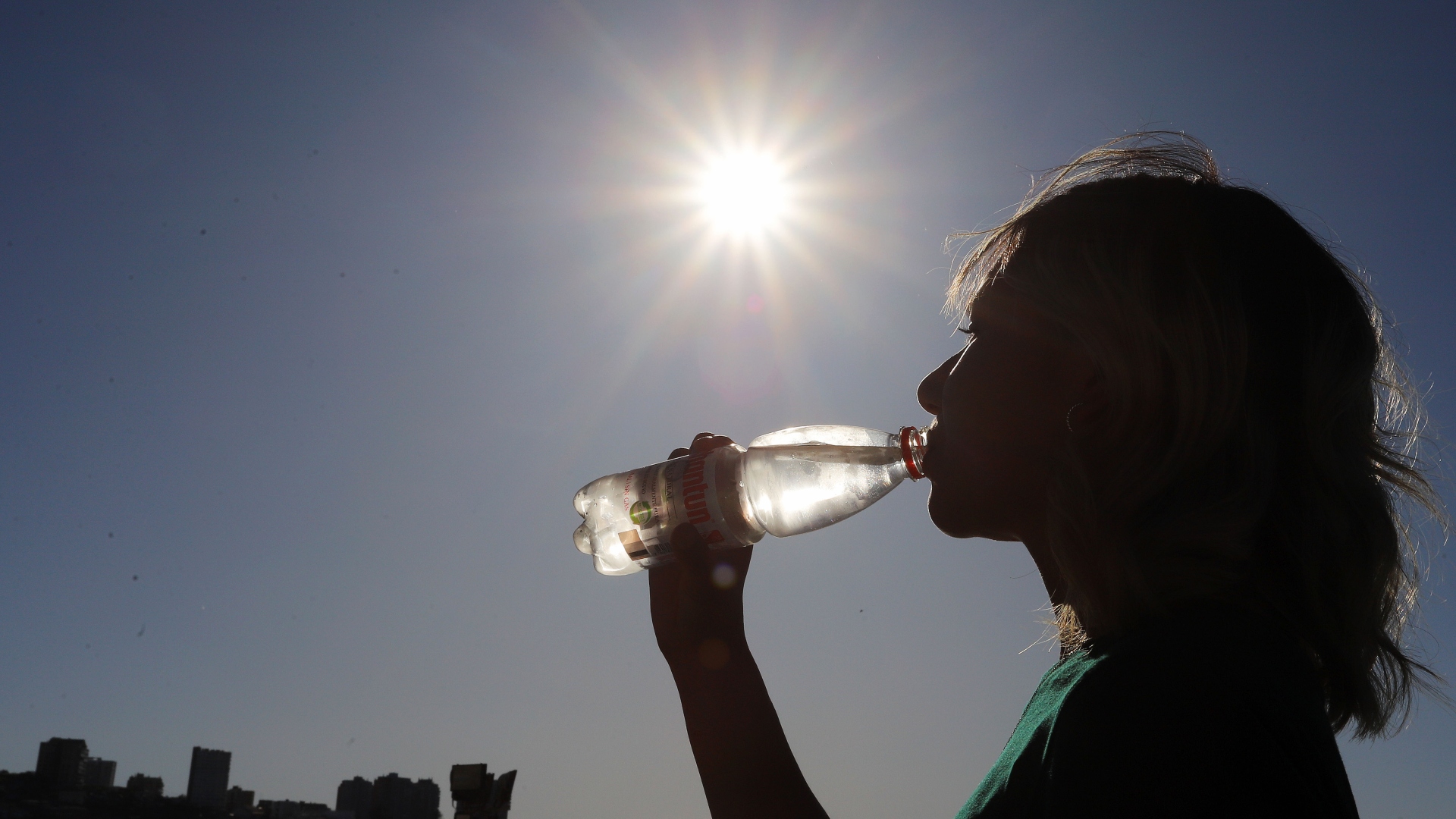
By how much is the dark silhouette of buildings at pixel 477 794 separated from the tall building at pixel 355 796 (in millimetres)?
47022

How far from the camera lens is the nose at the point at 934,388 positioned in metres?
1.86

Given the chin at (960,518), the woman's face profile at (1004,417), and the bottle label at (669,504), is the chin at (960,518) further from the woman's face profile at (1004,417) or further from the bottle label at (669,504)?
the bottle label at (669,504)

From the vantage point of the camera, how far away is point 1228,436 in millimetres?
1374

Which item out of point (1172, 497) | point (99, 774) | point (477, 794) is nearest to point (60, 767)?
point (99, 774)

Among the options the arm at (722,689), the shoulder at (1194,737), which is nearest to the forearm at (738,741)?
the arm at (722,689)

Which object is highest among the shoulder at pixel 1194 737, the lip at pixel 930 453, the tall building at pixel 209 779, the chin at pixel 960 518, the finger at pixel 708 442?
the tall building at pixel 209 779

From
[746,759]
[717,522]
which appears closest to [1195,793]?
[746,759]

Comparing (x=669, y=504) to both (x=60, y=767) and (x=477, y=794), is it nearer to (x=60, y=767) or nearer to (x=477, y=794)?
(x=477, y=794)

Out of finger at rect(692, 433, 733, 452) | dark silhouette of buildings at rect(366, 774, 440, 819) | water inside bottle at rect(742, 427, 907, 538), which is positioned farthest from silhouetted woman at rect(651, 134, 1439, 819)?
dark silhouette of buildings at rect(366, 774, 440, 819)

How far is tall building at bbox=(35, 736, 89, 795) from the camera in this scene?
3809 centimetres

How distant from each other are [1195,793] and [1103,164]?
1.56m

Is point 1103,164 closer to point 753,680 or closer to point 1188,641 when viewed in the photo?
point 1188,641

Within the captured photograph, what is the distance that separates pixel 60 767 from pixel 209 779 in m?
6.71

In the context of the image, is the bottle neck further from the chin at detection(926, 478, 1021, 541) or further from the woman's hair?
the woman's hair
